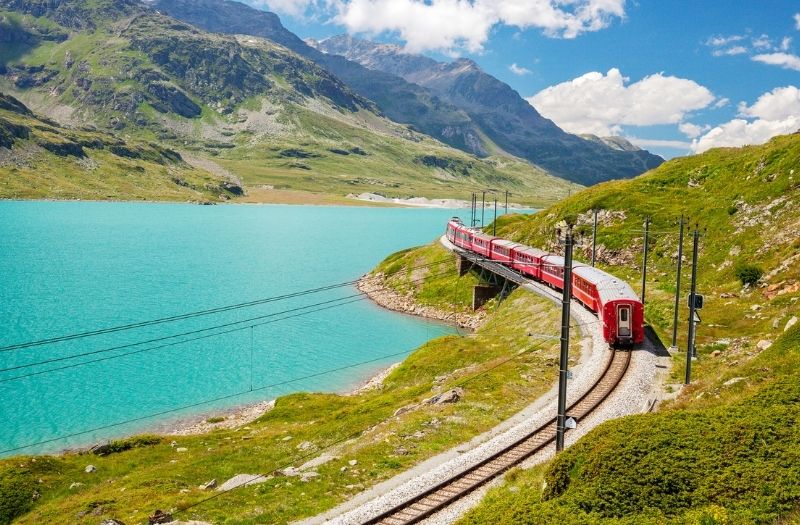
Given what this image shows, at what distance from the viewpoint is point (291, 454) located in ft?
114

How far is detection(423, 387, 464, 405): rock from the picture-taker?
3694 cm

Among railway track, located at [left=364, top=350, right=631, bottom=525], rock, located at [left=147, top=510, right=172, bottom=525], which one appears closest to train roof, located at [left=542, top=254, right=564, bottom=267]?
railway track, located at [left=364, top=350, right=631, bottom=525]

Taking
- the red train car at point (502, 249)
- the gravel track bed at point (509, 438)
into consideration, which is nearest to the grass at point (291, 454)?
the gravel track bed at point (509, 438)

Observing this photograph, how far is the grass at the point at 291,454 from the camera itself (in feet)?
86.3

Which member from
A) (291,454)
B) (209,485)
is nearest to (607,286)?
(291,454)

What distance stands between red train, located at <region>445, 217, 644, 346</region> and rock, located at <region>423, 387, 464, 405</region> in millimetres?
13018

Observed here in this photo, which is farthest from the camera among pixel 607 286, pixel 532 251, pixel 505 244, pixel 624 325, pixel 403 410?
pixel 505 244

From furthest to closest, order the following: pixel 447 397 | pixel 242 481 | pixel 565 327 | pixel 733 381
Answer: pixel 447 397 → pixel 242 481 → pixel 733 381 → pixel 565 327

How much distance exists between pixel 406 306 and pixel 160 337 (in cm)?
3705

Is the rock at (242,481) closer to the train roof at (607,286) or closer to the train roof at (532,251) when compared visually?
the train roof at (607,286)

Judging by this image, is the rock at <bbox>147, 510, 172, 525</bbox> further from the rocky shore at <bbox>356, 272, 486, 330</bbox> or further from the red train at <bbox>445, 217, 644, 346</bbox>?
the rocky shore at <bbox>356, 272, 486, 330</bbox>

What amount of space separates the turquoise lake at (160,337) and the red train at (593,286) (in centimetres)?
1517

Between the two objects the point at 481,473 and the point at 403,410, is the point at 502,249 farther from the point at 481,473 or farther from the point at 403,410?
the point at 481,473

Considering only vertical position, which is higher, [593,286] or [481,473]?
[593,286]
